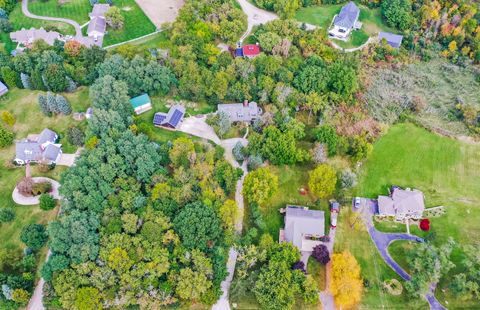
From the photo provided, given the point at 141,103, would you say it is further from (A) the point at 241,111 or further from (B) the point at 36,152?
(B) the point at 36,152

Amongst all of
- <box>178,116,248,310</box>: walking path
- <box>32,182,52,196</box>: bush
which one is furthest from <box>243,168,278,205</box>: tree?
<box>32,182,52,196</box>: bush

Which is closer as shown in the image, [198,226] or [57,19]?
[198,226]

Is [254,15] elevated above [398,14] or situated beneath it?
situated beneath

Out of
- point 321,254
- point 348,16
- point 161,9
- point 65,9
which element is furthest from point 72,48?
point 321,254

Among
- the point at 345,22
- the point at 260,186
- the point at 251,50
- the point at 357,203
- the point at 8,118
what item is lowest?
the point at 8,118

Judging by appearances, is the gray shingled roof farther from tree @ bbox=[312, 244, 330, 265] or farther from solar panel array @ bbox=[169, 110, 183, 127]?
solar panel array @ bbox=[169, 110, 183, 127]

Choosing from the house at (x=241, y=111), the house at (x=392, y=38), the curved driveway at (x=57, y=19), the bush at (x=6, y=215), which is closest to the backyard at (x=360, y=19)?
the house at (x=392, y=38)

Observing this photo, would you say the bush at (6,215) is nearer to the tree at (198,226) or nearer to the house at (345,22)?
the tree at (198,226)

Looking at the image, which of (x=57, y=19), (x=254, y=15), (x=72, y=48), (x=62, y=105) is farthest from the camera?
(x=254, y=15)

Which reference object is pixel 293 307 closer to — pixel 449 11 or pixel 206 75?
pixel 206 75
